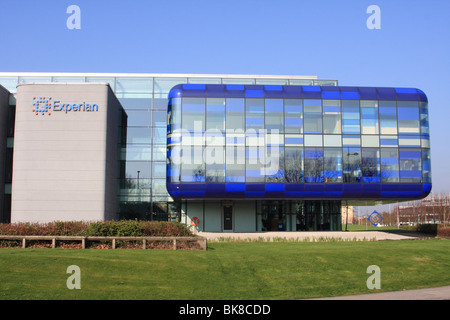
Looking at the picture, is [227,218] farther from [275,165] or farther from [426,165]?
[426,165]

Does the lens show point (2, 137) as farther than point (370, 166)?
No

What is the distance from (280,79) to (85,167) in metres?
→ 21.0

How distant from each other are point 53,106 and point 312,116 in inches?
810

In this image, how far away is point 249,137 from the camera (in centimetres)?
3803

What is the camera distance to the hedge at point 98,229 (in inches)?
945

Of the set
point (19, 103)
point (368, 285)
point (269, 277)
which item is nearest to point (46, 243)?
point (269, 277)

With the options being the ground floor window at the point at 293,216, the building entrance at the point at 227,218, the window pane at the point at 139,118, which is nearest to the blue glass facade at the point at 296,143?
the building entrance at the point at 227,218

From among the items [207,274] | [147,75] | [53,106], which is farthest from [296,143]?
[207,274]

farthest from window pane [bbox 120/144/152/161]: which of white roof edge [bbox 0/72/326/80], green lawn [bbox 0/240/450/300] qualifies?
green lawn [bbox 0/240/450/300]

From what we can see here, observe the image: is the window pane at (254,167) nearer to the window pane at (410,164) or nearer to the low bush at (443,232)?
the window pane at (410,164)

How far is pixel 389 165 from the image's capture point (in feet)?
127

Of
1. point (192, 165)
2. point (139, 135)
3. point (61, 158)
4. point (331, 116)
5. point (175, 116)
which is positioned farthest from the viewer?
point (139, 135)

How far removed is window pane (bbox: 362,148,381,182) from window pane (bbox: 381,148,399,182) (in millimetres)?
422

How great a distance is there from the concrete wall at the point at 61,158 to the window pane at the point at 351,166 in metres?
19.2
